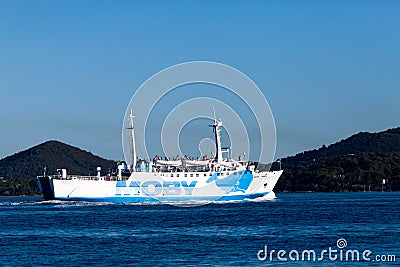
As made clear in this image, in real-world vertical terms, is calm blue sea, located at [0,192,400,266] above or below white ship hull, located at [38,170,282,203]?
below

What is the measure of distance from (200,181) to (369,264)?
68390 millimetres

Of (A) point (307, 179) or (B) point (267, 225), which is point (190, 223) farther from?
(A) point (307, 179)

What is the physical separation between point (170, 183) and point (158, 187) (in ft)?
9.00

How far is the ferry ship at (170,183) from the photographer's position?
332 feet

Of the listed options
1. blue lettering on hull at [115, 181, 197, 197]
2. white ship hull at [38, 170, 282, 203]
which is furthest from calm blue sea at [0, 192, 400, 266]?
blue lettering on hull at [115, 181, 197, 197]

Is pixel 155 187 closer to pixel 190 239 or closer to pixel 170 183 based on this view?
pixel 170 183

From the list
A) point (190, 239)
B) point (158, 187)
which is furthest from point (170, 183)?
point (190, 239)

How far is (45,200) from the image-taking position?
359 ft

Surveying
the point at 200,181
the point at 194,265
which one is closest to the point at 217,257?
the point at 194,265

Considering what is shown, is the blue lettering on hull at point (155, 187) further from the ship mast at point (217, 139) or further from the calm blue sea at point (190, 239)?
the calm blue sea at point (190, 239)

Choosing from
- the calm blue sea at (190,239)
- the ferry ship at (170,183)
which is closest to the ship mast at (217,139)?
the ferry ship at (170,183)

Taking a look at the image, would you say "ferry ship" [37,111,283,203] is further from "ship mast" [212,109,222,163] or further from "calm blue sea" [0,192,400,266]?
"calm blue sea" [0,192,400,266]

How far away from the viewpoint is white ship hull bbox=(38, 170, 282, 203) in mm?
101250

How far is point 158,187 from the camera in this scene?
4060 inches
